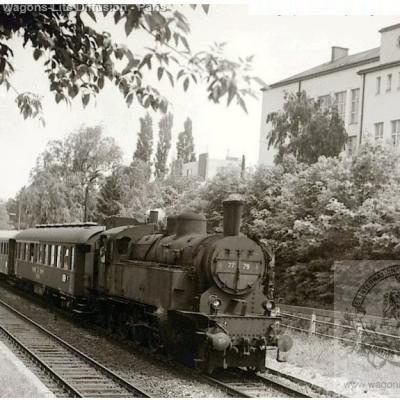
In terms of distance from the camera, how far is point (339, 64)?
36.0 feet

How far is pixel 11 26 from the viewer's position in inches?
223

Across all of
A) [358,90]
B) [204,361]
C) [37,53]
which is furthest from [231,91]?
[358,90]

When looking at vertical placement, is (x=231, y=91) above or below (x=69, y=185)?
above

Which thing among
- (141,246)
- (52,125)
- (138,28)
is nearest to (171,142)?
(141,246)

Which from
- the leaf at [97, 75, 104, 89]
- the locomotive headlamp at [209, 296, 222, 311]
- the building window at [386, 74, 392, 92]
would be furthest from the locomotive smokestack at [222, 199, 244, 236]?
the building window at [386, 74, 392, 92]

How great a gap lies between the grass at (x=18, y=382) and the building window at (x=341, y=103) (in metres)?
7.27

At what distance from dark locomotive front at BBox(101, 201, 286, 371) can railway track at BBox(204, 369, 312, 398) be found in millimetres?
186

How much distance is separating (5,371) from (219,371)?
2.72 meters

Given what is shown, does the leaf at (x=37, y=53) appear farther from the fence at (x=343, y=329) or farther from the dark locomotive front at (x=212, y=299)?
the fence at (x=343, y=329)

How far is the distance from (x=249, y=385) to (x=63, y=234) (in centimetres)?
683

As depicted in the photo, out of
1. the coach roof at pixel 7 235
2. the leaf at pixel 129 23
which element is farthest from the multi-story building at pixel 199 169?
the leaf at pixel 129 23

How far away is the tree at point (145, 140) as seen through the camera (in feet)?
29.0

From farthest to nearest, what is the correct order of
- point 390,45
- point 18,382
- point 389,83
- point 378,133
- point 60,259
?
point 60,259 → point 378,133 → point 389,83 → point 390,45 → point 18,382

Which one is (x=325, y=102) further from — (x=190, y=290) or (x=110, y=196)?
(x=110, y=196)
